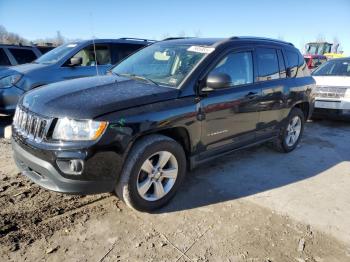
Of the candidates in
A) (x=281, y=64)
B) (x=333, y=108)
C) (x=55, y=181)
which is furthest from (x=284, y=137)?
(x=55, y=181)

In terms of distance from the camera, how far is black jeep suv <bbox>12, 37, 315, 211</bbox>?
2895 mm

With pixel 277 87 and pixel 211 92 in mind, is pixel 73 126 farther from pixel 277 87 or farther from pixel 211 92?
pixel 277 87

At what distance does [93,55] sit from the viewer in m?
7.57

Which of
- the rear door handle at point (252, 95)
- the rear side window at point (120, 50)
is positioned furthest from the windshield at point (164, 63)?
the rear side window at point (120, 50)

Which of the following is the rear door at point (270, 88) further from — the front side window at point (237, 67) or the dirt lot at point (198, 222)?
the dirt lot at point (198, 222)


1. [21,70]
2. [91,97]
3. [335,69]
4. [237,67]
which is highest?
[237,67]

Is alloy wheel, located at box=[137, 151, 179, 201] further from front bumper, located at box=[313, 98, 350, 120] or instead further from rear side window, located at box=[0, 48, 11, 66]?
rear side window, located at box=[0, 48, 11, 66]

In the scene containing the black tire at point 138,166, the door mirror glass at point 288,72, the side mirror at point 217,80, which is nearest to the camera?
the black tire at point 138,166

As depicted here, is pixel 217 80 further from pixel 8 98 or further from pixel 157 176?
pixel 8 98

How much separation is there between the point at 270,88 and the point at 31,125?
127 inches

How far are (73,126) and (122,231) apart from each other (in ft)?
3.66

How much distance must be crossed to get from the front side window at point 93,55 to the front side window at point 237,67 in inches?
158

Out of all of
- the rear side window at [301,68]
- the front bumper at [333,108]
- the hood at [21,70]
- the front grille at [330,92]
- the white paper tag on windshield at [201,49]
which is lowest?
the front bumper at [333,108]

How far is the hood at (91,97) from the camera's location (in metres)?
2.93
